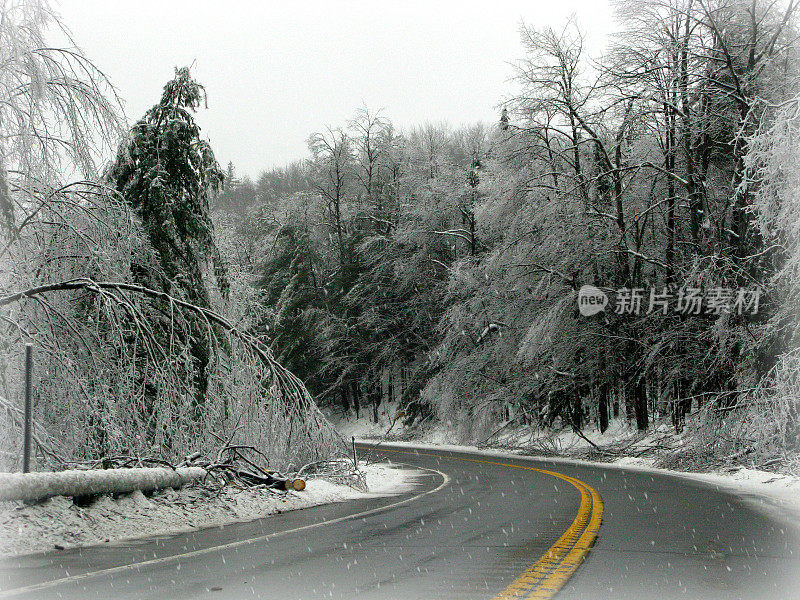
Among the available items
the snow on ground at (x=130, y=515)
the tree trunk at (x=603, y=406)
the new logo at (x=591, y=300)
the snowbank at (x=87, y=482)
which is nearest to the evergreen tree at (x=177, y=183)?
the snow on ground at (x=130, y=515)

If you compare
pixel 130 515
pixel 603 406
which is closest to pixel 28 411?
pixel 130 515

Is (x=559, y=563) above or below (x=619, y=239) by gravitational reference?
below

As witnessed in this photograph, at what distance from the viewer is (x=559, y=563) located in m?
6.75

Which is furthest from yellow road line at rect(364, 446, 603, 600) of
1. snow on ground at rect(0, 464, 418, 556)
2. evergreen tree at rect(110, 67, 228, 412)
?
evergreen tree at rect(110, 67, 228, 412)

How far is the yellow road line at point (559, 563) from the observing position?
5.48m

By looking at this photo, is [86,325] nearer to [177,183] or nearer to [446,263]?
[177,183]

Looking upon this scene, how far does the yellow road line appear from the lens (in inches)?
216

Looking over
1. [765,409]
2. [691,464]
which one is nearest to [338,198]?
[691,464]

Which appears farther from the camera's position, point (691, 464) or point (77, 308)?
point (691, 464)

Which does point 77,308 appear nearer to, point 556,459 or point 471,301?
point 556,459

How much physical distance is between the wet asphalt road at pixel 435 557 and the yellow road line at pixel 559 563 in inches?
4.1

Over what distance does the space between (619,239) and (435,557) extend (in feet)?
73.6

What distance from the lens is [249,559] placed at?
7.05m

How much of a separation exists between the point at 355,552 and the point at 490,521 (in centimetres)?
324
